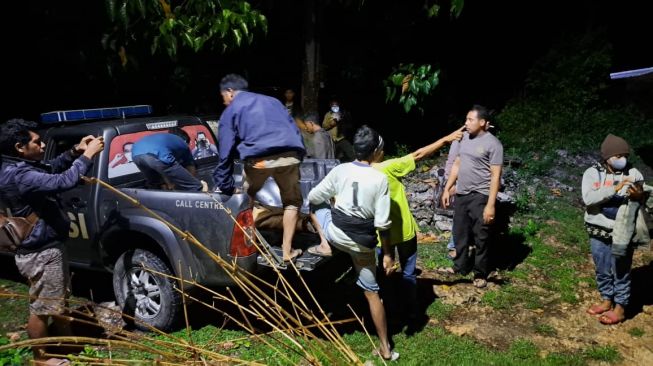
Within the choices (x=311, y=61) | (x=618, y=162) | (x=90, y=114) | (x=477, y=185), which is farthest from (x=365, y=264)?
(x=311, y=61)

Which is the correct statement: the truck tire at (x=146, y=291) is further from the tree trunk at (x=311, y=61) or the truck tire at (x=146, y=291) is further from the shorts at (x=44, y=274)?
the tree trunk at (x=311, y=61)

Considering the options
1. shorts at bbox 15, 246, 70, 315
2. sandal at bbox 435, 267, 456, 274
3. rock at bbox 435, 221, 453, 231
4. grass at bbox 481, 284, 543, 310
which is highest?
shorts at bbox 15, 246, 70, 315

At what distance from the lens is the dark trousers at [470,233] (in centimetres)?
511

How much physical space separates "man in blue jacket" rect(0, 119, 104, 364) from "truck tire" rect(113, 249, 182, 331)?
0.63 m

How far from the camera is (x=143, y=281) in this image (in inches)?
178

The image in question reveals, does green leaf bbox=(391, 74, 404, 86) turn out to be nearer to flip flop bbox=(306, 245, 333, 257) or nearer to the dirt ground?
the dirt ground

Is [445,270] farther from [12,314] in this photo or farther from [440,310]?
[12,314]

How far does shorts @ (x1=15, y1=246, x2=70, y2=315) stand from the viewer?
3.78 m

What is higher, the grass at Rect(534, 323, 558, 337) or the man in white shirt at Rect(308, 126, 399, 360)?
the man in white shirt at Rect(308, 126, 399, 360)

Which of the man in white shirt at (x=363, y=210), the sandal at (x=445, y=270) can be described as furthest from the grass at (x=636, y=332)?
the man in white shirt at (x=363, y=210)

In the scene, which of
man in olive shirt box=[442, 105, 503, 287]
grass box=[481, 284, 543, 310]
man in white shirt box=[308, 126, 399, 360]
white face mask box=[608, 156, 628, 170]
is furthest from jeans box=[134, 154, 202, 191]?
white face mask box=[608, 156, 628, 170]

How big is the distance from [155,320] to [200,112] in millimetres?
6501

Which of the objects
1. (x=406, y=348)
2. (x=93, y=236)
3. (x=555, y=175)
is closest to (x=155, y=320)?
(x=93, y=236)

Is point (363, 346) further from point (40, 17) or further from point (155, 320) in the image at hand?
point (40, 17)
